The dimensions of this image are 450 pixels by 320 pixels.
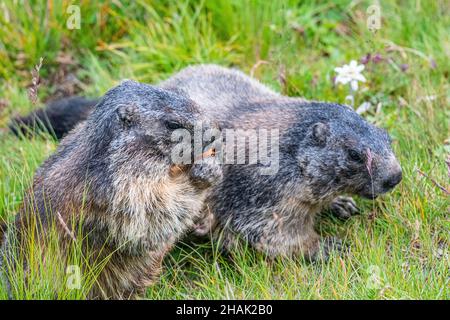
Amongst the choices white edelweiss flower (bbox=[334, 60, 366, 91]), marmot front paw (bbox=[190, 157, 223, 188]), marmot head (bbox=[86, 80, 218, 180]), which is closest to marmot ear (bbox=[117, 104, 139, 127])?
marmot head (bbox=[86, 80, 218, 180])

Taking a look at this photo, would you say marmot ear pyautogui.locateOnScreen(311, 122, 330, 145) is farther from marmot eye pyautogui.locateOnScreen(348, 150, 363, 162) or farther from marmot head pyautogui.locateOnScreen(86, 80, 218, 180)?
marmot head pyautogui.locateOnScreen(86, 80, 218, 180)

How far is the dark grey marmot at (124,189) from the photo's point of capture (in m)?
5.46

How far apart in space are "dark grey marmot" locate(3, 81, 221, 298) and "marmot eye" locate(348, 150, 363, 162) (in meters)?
1.11

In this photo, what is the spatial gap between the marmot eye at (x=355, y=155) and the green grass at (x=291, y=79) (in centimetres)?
55

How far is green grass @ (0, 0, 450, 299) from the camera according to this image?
5617mm

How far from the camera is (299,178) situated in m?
6.23

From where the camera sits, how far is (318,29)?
9.17 m

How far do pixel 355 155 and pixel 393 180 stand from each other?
1.17 ft

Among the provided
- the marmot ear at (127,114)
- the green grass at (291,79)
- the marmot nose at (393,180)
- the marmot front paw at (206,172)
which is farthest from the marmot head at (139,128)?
the marmot nose at (393,180)

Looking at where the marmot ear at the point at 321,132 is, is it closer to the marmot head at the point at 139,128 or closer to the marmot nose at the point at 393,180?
the marmot nose at the point at 393,180

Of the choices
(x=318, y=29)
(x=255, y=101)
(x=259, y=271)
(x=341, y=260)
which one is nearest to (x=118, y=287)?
(x=259, y=271)

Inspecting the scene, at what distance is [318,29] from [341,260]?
426 cm

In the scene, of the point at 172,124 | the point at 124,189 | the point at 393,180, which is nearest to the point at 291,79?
the point at 393,180

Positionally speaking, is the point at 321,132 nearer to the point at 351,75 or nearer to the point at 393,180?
the point at 393,180
